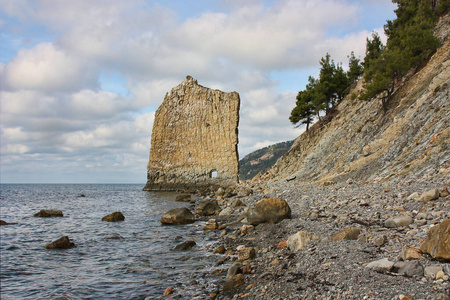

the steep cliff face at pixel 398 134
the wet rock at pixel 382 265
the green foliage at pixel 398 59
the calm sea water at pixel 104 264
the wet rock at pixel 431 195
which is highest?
the green foliage at pixel 398 59

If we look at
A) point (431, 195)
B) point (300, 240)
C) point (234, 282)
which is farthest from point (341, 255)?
point (431, 195)

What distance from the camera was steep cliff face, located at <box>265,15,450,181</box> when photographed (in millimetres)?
13866

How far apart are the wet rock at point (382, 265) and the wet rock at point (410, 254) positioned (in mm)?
316

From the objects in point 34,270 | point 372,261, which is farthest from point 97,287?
point 372,261

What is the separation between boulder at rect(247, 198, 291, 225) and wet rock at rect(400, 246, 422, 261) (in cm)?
647

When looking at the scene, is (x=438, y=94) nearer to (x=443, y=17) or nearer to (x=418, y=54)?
(x=418, y=54)

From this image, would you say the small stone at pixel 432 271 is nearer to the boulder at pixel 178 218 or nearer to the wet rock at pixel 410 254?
the wet rock at pixel 410 254

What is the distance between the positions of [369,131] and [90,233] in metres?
21.2

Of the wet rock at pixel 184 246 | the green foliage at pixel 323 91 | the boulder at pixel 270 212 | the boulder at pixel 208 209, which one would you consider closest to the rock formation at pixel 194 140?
the green foliage at pixel 323 91

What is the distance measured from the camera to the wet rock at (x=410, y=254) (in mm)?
5137

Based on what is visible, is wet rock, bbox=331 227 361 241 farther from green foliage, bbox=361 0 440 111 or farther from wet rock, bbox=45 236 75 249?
green foliage, bbox=361 0 440 111

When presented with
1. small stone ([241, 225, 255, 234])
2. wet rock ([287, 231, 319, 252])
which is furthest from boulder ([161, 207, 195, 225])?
wet rock ([287, 231, 319, 252])

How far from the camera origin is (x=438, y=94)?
55.6 feet

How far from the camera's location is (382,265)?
5121mm
